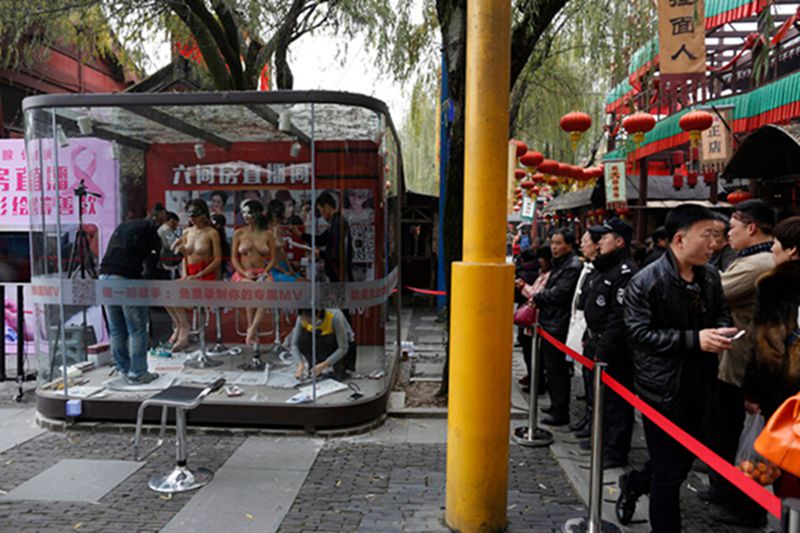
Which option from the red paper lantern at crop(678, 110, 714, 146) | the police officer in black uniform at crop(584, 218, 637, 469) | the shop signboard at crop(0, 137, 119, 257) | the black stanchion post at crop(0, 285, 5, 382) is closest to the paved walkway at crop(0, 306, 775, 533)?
the police officer in black uniform at crop(584, 218, 637, 469)

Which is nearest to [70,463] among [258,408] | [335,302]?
[258,408]

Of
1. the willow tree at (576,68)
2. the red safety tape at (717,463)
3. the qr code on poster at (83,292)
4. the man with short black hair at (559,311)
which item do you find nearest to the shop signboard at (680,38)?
the willow tree at (576,68)

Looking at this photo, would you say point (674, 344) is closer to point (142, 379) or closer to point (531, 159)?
point (142, 379)

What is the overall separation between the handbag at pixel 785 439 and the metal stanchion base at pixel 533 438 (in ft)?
10.3

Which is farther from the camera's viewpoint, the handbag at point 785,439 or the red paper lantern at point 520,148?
the red paper lantern at point 520,148

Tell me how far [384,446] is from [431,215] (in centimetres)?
1144

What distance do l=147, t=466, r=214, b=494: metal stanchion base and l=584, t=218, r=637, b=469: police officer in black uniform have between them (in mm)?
3212

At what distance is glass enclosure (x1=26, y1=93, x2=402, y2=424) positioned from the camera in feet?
18.5

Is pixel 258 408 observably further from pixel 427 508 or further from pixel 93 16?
pixel 93 16

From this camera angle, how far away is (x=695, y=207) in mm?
3078

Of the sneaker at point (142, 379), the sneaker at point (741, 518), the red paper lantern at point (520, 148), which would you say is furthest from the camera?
the red paper lantern at point (520, 148)

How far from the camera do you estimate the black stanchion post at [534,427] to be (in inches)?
200

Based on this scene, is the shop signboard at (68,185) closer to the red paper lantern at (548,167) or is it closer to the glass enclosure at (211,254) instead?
the glass enclosure at (211,254)

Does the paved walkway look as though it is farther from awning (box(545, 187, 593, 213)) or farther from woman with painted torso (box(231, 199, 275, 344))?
awning (box(545, 187, 593, 213))
